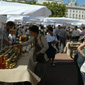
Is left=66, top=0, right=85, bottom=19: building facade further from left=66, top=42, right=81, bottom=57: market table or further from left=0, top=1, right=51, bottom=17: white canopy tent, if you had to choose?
left=0, top=1, right=51, bottom=17: white canopy tent

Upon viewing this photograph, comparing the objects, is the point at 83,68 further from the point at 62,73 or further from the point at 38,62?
the point at 62,73

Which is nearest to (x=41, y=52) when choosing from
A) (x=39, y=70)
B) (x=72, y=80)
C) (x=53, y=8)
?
(x=39, y=70)

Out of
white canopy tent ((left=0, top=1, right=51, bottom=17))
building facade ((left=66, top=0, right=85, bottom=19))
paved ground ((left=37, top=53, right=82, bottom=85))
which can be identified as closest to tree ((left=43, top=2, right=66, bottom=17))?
paved ground ((left=37, top=53, right=82, bottom=85))

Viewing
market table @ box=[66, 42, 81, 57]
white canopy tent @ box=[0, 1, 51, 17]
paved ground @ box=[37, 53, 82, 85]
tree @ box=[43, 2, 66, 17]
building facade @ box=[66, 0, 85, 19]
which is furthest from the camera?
building facade @ box=[66, 0, 85, 19]

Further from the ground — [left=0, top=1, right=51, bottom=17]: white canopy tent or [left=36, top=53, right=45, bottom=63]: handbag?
[left=0, top=1, right=51, bottom=17]: white canopy tent

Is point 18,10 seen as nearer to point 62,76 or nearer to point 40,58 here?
point 40,58

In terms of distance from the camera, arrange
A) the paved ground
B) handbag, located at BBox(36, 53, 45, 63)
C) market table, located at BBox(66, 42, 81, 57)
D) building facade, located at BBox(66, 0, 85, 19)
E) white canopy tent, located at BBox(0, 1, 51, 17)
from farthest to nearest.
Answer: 1. building facade, located at BBox(66, 0, 85, 19)
2. market table, located at BBox(66, 42, 81, 57)
3. the paved ground
4. handbag, located at BBox(36, 53, 45, 63)
5. white canopy tent, located at BBox(0, 1, 51, 17)

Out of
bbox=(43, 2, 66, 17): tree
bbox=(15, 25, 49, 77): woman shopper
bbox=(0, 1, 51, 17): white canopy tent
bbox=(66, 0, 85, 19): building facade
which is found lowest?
bbox=(66, 0, 85, 19): building facade

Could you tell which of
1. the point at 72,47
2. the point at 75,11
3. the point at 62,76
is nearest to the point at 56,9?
the point at 72,47

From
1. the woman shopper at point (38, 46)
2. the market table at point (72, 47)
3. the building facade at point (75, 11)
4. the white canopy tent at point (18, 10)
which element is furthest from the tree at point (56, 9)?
the building facade at point (75, 11)

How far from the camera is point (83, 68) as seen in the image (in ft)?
13.9

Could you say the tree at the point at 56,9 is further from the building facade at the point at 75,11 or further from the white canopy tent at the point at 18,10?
the building facade at the point at 75,11

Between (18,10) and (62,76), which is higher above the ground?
(18,10)

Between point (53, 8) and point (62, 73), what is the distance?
190 feet
